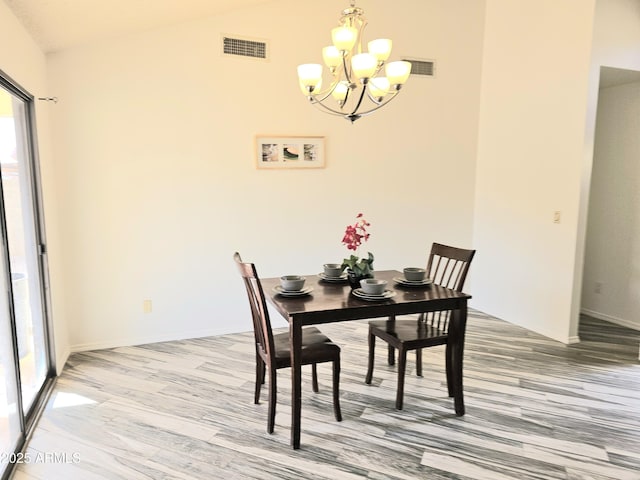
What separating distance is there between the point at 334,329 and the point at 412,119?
2377mm

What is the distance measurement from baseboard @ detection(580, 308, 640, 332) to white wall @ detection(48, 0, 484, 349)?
6.02ft

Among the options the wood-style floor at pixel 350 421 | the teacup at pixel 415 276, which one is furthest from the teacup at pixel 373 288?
the wood-style floor at pixel 350 421

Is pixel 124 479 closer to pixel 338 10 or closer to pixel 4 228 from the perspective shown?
pixel 4 228

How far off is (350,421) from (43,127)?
3048mm

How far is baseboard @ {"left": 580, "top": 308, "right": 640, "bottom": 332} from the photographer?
4.35 meters

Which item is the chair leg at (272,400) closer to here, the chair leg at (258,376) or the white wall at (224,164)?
the chair leg at (258,376)

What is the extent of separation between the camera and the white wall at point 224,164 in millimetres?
3654

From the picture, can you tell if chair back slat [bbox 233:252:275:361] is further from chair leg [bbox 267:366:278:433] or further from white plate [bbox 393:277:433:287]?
white plate [bbox 393:277:433:287]

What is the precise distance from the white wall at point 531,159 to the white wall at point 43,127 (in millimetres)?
4212

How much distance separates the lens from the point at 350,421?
268cm

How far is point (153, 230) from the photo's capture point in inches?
153

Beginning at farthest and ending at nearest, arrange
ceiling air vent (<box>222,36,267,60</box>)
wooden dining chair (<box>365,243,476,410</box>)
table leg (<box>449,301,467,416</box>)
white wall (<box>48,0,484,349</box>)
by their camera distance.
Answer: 1. ceiling air vent (<box>222,36,267,60</box>)
2. white wall (<box>48,0,484,349</box>)
3. wooden dining chair (<box>365,243,476,410</box>)
4. table leg (<box>449,301,467,416</box>)

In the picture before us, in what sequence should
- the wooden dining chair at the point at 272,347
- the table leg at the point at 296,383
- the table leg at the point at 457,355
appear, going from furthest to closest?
the table leg at the point at 457,355 → the wooden dining chair at the point at 272,347 → the table leg at the point at 296,383

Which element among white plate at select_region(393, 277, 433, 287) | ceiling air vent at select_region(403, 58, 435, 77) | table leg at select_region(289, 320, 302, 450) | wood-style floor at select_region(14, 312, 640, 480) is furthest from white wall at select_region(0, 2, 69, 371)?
ceiling air vent at select_region(403, 58, 435, 77)
